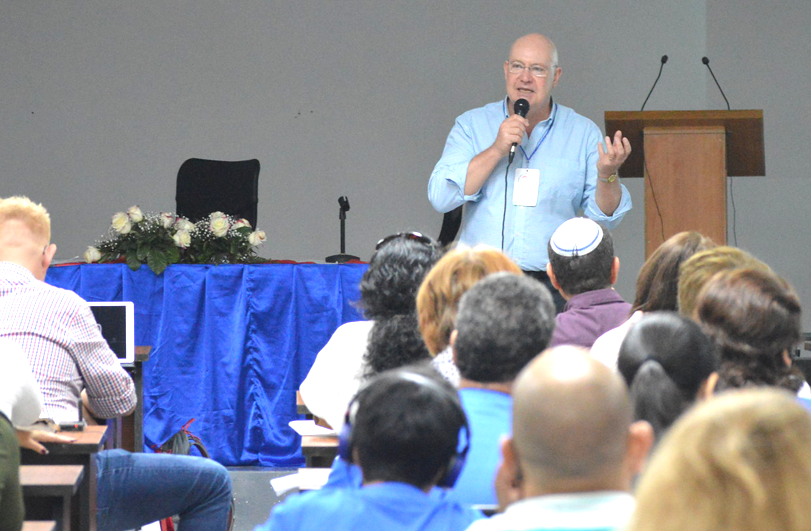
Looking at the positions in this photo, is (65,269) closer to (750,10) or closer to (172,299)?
(172,299)

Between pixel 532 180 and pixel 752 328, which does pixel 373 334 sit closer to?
pixel 752 328

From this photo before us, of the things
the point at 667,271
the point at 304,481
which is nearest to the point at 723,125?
the point at 667,271

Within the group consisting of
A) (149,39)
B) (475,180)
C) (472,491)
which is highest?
(149,39)

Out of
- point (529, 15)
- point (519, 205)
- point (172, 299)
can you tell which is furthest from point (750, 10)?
point (172, 299)

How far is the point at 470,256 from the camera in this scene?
6.61ft

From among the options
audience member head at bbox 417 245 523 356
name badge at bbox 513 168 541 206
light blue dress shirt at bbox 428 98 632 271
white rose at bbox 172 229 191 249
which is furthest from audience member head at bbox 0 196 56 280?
name badge at bbox 513 168 541 206

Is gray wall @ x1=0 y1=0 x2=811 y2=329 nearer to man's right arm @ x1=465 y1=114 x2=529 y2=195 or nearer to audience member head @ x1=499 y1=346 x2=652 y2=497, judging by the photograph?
man's right arm @ x1=465 y1=114 x2=529 y2=195

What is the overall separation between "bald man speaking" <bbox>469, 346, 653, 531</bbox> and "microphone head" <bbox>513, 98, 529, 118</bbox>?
2713 millimetres

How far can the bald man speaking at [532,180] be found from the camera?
375 cm

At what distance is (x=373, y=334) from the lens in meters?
2.17

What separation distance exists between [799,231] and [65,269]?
5.11 meters

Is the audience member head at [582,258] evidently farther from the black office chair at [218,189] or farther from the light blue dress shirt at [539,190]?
the black office chair at [218,189]

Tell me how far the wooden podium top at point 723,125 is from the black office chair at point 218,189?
3139 millimetres

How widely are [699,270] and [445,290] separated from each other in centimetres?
51
